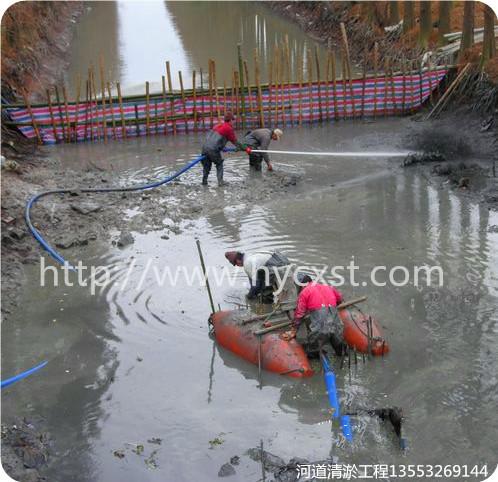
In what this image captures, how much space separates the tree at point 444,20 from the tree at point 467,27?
2176 mm

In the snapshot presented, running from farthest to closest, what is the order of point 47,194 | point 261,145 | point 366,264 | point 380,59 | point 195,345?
point 380,59
point 261,145
point 47,194
point 366,264
point 195,345

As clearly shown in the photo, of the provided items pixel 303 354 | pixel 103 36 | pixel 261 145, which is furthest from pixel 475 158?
pixel 103 36

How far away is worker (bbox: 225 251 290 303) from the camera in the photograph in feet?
30.4

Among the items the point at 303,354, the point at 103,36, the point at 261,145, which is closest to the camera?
the point at 303,354

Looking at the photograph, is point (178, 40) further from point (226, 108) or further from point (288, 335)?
point (288, 335)

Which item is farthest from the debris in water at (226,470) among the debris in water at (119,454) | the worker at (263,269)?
the worker at (263,269)

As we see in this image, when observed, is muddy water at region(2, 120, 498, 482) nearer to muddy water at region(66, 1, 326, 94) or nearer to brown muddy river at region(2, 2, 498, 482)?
brown muddy river at region(2, 2, 498, 482)

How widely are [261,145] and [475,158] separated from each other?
16.1 feet

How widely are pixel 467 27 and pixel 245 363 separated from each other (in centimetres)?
1252

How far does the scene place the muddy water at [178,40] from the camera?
2609 centimetres

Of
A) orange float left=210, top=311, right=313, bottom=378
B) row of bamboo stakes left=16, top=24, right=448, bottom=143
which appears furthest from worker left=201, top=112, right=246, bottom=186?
orange float left=210, top=311, right=313, bottom=378

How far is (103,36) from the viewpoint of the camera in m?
32.7

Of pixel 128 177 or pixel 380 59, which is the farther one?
pixel 380 59

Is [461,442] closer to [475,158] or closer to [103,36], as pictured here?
[475,158]
